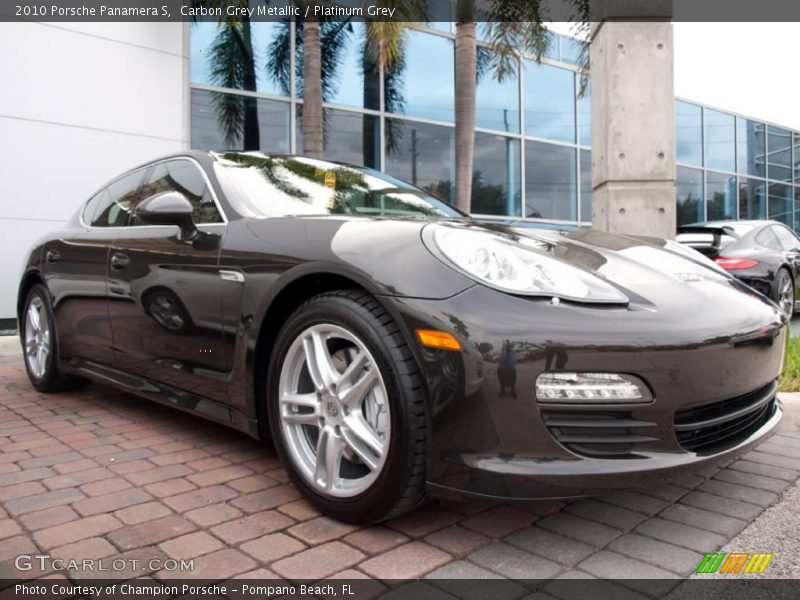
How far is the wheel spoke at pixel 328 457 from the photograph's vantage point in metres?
2.18

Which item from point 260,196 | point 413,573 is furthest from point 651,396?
point 260,196

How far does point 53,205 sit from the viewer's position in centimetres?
801

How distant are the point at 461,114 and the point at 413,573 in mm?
8879

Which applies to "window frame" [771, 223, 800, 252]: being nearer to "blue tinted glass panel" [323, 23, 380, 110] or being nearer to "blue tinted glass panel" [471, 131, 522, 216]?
"blue tinted glass panel" [471, 131, 522, 216]

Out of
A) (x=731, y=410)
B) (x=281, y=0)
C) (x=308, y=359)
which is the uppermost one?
(x=281, y=0)

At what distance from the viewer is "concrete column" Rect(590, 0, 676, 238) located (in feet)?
18.8

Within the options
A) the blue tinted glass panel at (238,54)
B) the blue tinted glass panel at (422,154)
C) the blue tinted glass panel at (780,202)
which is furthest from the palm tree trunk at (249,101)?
the blue tinted glass panel at (780,202)

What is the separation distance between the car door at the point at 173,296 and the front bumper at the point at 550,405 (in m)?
1.09

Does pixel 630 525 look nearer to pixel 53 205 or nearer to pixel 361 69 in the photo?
pixel 53 205

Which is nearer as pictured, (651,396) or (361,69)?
(651,396)

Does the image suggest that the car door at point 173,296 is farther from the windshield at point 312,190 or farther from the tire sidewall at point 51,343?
the tire sidewall at point 51,343

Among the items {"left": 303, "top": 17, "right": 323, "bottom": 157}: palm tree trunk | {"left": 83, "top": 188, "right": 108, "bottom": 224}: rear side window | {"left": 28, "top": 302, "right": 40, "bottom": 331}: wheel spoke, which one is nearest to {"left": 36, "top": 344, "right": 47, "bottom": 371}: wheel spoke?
{"left": 28, "top": 302, "right": 40, "bottom": 331}: wheel spoke

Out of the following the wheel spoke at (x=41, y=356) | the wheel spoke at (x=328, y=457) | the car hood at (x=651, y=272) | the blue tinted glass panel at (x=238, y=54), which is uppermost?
the blue tinted glass panel at (x=238, y=54)

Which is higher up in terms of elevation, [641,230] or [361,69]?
[361,69]
